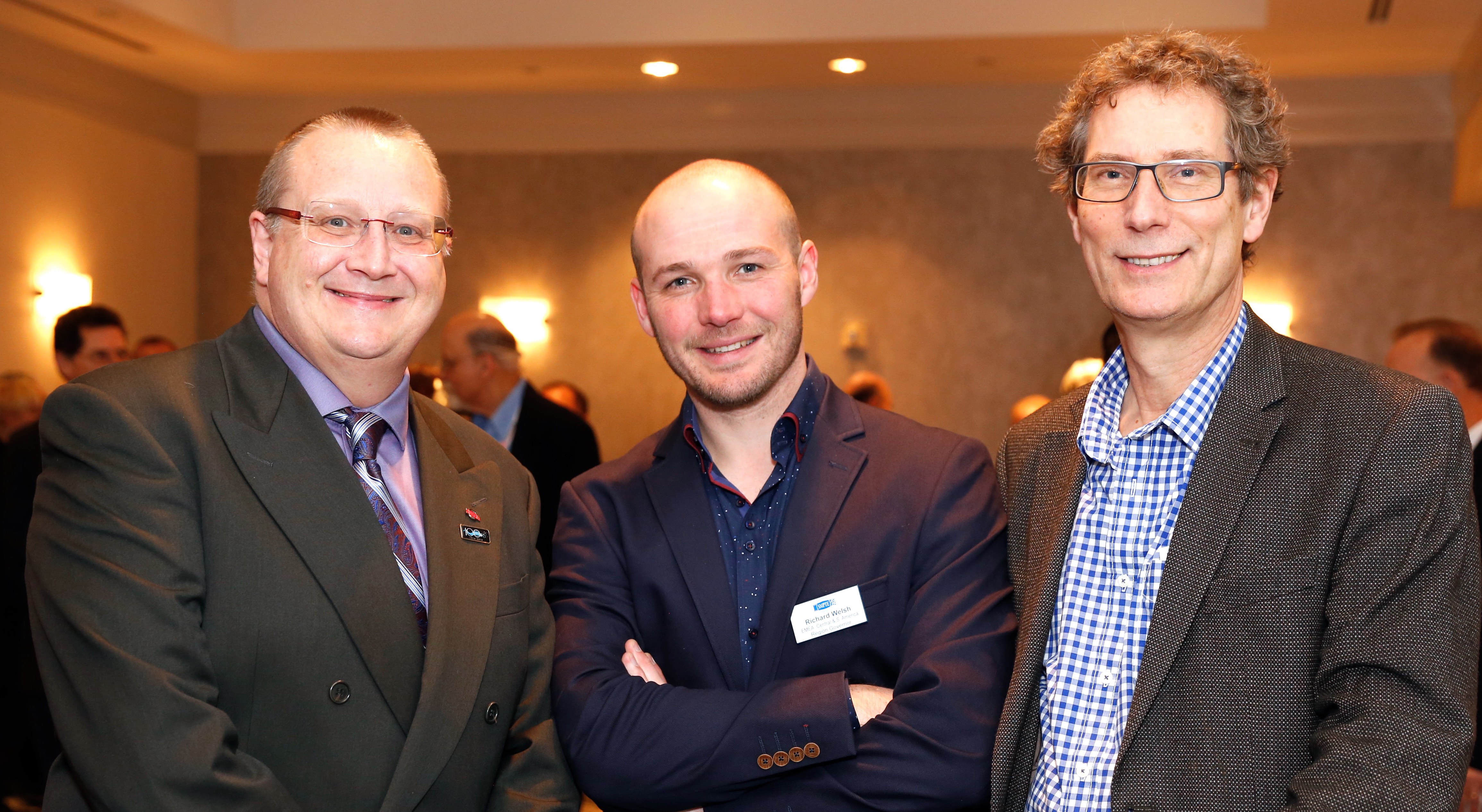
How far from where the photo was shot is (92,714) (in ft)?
5.42

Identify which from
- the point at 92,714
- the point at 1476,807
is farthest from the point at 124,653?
the point at 1476,807

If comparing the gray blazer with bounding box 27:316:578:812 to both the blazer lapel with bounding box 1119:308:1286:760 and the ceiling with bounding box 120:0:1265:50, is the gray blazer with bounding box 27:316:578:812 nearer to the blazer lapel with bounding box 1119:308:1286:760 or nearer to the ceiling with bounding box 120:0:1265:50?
the blazer lapel with bounding box 1119:308:1286:760

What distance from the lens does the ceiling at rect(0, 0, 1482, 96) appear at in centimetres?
697

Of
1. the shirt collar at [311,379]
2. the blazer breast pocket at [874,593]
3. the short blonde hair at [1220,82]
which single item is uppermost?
the short blonde hair at [1220,82]

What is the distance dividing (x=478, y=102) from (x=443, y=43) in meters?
1.63

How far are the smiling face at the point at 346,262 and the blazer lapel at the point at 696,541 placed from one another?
0.55 metres

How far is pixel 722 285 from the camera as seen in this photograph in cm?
221

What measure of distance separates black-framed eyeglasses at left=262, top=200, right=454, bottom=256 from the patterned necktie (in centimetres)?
28

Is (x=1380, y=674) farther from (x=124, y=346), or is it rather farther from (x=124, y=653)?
(x=124, y=346)

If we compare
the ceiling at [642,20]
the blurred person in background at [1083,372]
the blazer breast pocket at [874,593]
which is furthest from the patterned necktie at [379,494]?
the ceiling at [642,20]

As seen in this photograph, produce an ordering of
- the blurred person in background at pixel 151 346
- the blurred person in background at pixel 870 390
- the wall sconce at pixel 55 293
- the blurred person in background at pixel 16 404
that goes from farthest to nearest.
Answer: the wall sconce at pixel 55 293
the blurred person in background at pixel 870 390
the blurred person in background at pixel 151 346
the blurred person in background at pixel 16 404

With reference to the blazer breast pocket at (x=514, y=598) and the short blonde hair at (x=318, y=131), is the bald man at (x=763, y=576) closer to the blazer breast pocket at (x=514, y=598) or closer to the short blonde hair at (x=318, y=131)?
the blazer breast pocket at (x=514, y=598)

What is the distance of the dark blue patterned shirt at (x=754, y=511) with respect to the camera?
7.11 ft

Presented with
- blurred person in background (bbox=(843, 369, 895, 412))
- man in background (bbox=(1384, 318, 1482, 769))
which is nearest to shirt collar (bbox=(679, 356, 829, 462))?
man in background (bbox=(1384, 318, 1482, 769))
